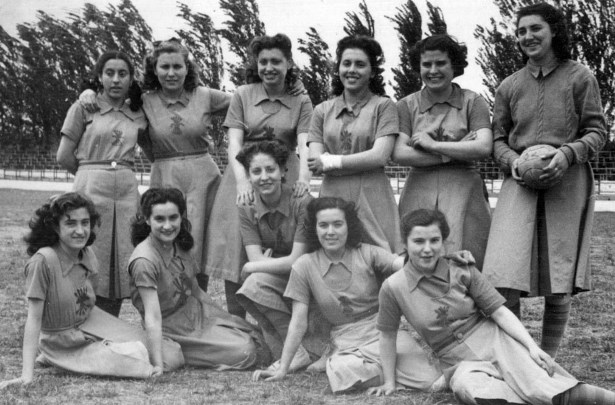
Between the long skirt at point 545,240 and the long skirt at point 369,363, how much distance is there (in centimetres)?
62

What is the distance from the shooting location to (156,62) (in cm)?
567

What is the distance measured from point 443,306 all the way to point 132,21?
27603 millimetres

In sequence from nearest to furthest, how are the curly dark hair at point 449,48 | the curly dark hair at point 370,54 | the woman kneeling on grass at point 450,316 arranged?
1. the woman kneeling on grass at point 450,316
2. the curly dark hair at point 449,48
3. the curly dark hair at point 370,54

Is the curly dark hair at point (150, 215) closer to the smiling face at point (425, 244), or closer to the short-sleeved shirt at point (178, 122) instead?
the short-sleeved shirt at point (178, 122)

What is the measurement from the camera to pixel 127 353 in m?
4.67

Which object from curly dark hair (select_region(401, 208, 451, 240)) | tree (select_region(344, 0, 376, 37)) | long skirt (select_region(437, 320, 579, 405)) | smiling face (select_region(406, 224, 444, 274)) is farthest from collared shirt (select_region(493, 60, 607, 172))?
tree (select_region(344, 0, 376, 37))

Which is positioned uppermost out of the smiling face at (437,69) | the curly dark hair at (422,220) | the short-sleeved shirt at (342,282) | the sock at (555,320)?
the smiling face at (437,69)

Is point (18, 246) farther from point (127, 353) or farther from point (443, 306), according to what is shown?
point (443, 306)

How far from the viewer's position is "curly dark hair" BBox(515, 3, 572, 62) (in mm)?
4590

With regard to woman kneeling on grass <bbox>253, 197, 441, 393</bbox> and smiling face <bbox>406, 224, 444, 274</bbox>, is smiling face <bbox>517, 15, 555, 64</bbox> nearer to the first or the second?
smiling face <bbox>406, 224, 444, 274</bbox>

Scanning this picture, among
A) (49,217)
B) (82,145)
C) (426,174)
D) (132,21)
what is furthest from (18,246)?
(132,21)

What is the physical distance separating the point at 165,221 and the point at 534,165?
7.37ft

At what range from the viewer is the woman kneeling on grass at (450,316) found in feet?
13.2

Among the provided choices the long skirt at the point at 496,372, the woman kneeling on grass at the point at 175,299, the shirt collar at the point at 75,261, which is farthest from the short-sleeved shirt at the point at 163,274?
the long skirt at the point at 496,372
